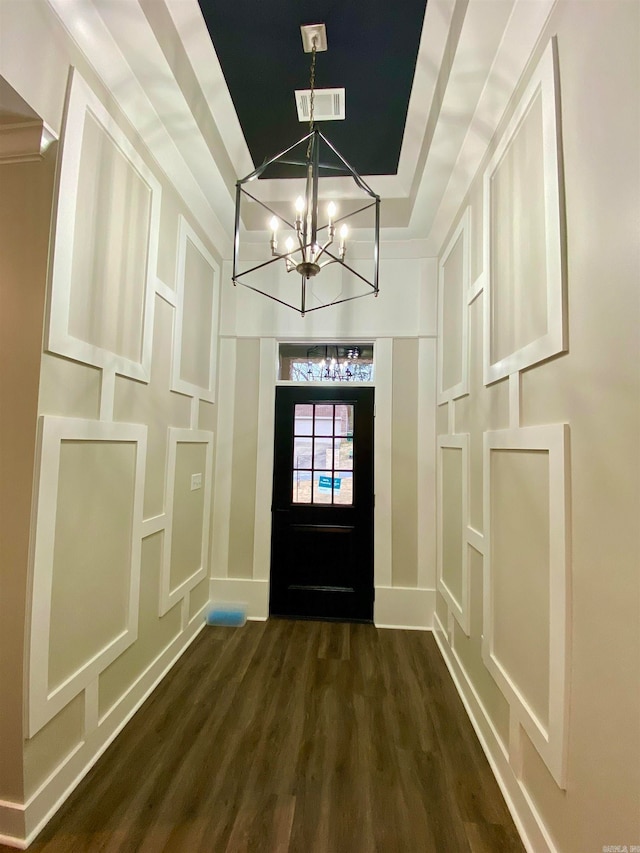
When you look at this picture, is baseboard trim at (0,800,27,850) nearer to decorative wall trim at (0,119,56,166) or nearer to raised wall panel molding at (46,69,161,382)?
raised wall panel molding at (46,69,161,382)

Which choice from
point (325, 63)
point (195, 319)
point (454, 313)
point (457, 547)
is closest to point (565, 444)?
point (457, 547)

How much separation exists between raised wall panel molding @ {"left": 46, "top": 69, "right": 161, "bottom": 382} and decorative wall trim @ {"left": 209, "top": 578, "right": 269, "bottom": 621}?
6.36ft

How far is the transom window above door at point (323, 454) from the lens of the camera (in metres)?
3.25

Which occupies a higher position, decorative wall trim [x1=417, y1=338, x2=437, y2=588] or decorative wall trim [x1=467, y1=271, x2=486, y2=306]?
decorative wall trim [x1=467, y1=271, x2=486, y2=306]

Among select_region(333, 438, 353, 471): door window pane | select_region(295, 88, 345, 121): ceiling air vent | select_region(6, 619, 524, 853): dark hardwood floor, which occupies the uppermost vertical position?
select_region(295, 88, 345, 121): ceiling air vent

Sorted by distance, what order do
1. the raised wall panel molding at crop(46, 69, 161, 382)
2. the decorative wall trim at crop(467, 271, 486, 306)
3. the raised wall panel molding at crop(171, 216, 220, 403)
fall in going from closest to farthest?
the raised wall panel molding at crop(46, 69, 161, 382) < the decorative wall trim at crop(467, 271, 486, 306) < the raised wall panel molding at crop(171, 216, 220, 403)

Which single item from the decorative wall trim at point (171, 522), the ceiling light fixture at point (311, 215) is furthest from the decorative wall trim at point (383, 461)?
the decorative wall trim at point (171, 522)

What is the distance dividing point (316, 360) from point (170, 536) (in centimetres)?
185

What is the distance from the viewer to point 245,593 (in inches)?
125

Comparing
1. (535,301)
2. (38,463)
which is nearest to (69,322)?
(38,463)

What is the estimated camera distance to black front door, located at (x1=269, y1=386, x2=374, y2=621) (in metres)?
3.17

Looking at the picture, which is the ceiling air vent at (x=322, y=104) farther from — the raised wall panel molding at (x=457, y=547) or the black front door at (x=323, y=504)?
the raised wall panel molding at (x=457, y=547)

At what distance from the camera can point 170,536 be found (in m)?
2.46

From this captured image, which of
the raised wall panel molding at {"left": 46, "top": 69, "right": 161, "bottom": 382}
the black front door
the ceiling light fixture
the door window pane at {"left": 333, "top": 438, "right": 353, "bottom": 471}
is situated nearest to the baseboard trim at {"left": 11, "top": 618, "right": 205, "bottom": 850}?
the black front door
